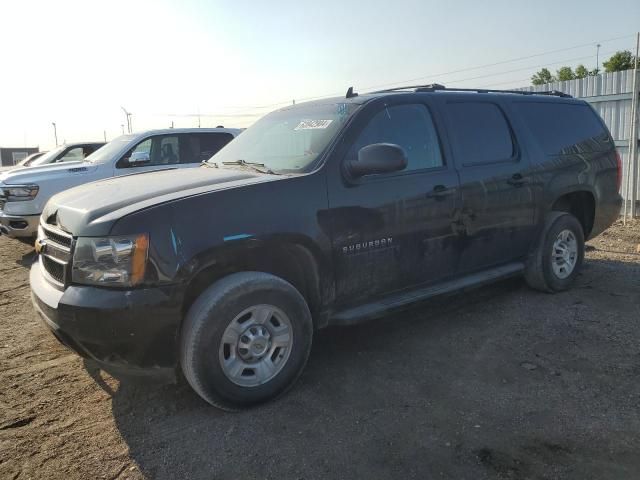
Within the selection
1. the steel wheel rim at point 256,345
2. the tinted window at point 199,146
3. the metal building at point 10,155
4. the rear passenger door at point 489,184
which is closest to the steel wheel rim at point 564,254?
the rear passenger door at point 489,184

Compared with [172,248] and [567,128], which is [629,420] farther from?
[567,128]

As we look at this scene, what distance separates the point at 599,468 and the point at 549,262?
113 inches

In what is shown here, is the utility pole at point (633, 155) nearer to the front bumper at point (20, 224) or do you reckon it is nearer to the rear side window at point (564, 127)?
the rear side window at point (564, 127)

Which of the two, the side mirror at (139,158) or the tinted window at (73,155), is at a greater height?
the tinted window at (73,155)

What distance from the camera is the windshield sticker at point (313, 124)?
3886 millimetres

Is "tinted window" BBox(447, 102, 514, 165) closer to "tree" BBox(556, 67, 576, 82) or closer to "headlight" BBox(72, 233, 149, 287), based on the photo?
"headlight" BBox(72, 233, 149, 287)

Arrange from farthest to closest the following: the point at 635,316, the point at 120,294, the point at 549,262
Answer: the point at 549,262 → the point at 635,316 → the point at 120,294

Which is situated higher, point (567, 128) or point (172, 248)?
point (567, 128)

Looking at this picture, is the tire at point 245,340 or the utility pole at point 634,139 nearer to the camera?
the tire at point 245,340

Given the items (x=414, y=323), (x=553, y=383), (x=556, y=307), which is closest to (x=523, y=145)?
(x=556, y=307)

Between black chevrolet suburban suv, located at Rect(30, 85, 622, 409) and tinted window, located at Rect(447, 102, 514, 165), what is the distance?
0.06 ft

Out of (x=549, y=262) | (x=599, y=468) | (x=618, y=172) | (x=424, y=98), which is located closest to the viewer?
(x=599, y=468)

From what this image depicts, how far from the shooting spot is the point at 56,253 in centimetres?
318

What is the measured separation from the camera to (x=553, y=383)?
3486 millimetres
